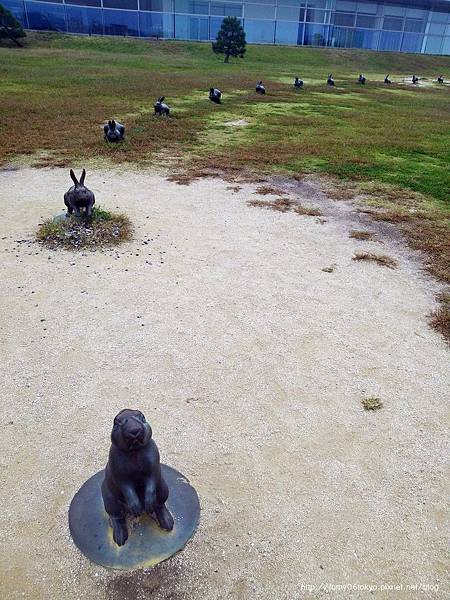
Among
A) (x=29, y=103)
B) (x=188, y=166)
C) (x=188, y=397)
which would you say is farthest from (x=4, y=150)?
(x=188, y=397)

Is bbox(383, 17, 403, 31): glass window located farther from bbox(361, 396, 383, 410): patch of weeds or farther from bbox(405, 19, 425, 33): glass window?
bbox(361, 396, 383, 410): patch of weeds

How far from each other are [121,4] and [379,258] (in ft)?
182

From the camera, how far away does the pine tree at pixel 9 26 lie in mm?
39062

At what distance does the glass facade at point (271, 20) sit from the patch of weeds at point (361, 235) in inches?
2076

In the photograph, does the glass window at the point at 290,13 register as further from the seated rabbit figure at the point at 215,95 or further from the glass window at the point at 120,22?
the seated rabbit figure at the point at 215,95

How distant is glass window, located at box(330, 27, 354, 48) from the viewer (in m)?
63.0

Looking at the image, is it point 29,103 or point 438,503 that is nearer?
point 438,503

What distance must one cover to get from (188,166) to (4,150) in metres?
5.42

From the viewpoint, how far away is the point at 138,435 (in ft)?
9.64

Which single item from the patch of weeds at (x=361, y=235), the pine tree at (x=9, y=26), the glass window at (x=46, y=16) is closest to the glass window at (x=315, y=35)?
the glass window at (x=46, y=16)

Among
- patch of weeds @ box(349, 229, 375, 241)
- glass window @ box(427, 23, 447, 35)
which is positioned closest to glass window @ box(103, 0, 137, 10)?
glass window @ box(427, 23, 447, 35)

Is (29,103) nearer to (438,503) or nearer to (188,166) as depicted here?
(188,166)

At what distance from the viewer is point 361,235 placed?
8.77 m

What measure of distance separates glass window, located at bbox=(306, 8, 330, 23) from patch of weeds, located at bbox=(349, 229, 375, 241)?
6323 cm
